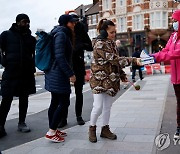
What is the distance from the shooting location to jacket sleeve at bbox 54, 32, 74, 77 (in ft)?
13.9

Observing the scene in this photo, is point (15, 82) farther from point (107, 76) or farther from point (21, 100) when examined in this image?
point (107, 76)

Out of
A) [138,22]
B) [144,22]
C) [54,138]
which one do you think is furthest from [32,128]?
[138,22]

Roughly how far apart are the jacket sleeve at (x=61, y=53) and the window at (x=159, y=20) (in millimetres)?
34805

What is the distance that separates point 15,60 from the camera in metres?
4.95

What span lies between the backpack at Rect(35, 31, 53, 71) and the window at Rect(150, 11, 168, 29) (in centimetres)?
3472

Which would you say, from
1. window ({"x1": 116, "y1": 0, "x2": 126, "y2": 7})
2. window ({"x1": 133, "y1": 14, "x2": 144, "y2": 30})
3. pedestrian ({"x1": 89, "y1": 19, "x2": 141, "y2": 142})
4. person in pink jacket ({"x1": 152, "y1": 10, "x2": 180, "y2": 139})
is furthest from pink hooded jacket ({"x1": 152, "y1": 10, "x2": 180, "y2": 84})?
window ({"x1": 116, "y1": 0, "x2": 126, "y2": 7})

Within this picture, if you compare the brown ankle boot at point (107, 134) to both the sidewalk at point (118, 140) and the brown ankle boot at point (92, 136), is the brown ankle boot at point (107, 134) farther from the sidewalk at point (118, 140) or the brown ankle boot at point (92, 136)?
the brown ankle boot at point (92, 136)

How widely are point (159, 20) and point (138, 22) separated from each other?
117 inches

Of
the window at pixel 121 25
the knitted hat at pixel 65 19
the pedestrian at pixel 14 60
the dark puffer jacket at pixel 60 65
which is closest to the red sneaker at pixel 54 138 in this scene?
the dark puffer jacket at pixel 60 65

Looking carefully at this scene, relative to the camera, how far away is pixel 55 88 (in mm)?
4379

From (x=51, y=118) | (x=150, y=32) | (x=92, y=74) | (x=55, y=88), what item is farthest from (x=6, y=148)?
(x=150, y=32)

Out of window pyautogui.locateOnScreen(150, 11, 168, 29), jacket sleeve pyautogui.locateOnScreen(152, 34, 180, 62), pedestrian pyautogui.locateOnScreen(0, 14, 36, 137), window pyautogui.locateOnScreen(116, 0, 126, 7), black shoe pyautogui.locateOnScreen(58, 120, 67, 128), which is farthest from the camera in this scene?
window pyautogui.locateOnScreen(116, 0, 126, 7)

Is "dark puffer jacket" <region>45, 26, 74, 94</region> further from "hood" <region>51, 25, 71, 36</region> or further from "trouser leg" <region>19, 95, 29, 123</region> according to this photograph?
"trouser leg" <region>19, 95, 29, 123</region>

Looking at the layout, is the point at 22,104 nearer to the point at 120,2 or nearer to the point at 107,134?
the point at 107,134
